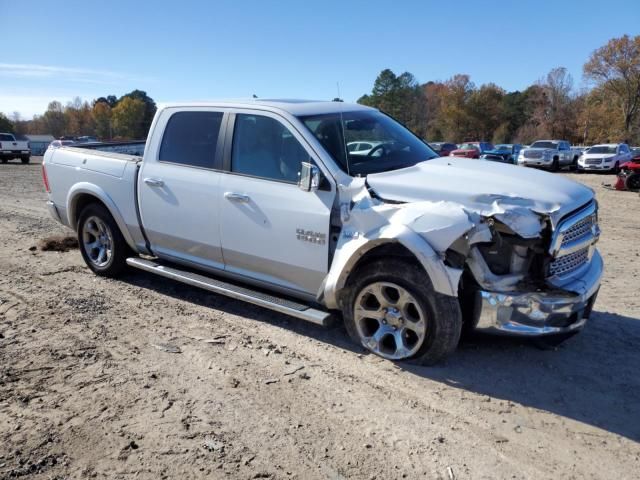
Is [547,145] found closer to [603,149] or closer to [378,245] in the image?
[603,149]

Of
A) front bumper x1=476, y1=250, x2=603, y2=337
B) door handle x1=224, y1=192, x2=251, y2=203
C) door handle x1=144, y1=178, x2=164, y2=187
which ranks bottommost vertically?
front bumper x1=476, y1=250, x2=603, y2=337

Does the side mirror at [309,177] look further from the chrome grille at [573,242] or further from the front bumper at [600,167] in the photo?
the front bumper at [600,167]

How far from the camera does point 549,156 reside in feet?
99.0

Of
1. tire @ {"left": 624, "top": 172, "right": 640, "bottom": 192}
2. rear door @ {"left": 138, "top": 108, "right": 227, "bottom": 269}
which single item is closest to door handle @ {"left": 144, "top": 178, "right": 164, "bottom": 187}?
rear door @ {"left": 138, "top": 108, "right": 227, "bottom": 269}

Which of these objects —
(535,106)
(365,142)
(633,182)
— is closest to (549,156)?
(633,182)

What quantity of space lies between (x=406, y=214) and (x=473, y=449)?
1.62 m

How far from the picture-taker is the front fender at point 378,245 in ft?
12.0

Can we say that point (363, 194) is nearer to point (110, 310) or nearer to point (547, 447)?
point (547, 447)

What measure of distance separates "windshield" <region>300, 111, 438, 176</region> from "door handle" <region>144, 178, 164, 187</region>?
5.50ft

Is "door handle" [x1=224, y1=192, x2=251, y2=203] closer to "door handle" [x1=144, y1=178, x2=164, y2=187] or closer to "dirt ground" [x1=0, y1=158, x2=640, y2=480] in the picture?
"door handle" [x1=144, y1=178, x2=164, y2=187]

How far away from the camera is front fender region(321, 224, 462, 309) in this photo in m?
3.66

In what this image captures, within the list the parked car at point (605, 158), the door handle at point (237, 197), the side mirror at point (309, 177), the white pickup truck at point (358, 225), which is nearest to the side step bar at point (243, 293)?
the white pickup truck at point (358, 225)

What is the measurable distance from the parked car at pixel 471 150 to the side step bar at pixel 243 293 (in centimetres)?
2284

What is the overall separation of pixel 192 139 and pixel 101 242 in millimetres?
1984
